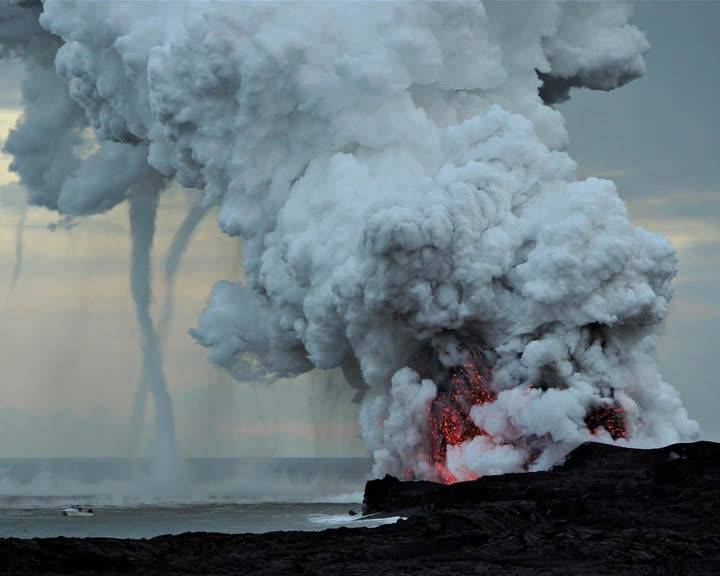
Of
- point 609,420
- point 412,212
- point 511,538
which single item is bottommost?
point 511,538

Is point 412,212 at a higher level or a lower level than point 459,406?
higher

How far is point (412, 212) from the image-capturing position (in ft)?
305

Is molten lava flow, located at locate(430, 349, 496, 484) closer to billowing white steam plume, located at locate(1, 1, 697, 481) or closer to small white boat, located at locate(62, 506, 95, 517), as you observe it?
billowing white steam plume, located at locate(1, 1, 697, 481)

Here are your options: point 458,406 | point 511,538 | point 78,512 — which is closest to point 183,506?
point 78,512

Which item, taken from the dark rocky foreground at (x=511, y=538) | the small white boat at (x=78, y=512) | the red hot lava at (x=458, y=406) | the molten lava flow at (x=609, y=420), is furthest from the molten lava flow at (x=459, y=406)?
the small white boat at (x=78, y=512)

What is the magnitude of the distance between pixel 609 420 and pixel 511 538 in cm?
2581

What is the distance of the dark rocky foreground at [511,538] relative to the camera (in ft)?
211

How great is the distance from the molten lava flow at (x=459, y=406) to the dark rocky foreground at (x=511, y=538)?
8.25 meters

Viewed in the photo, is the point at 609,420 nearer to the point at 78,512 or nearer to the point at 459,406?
the point at 459,406

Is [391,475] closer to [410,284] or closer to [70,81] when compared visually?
[410,284]

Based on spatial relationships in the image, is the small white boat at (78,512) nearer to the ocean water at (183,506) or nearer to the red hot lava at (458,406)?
the ocean water at (183,506)

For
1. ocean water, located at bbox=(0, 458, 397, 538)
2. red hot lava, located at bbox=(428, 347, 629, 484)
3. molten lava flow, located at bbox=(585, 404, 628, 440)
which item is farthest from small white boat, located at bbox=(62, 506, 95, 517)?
molten lava flow, located at bbox=(585, 404, 628, 440)

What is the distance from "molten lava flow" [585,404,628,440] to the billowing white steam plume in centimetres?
11

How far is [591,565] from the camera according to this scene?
212 feet
